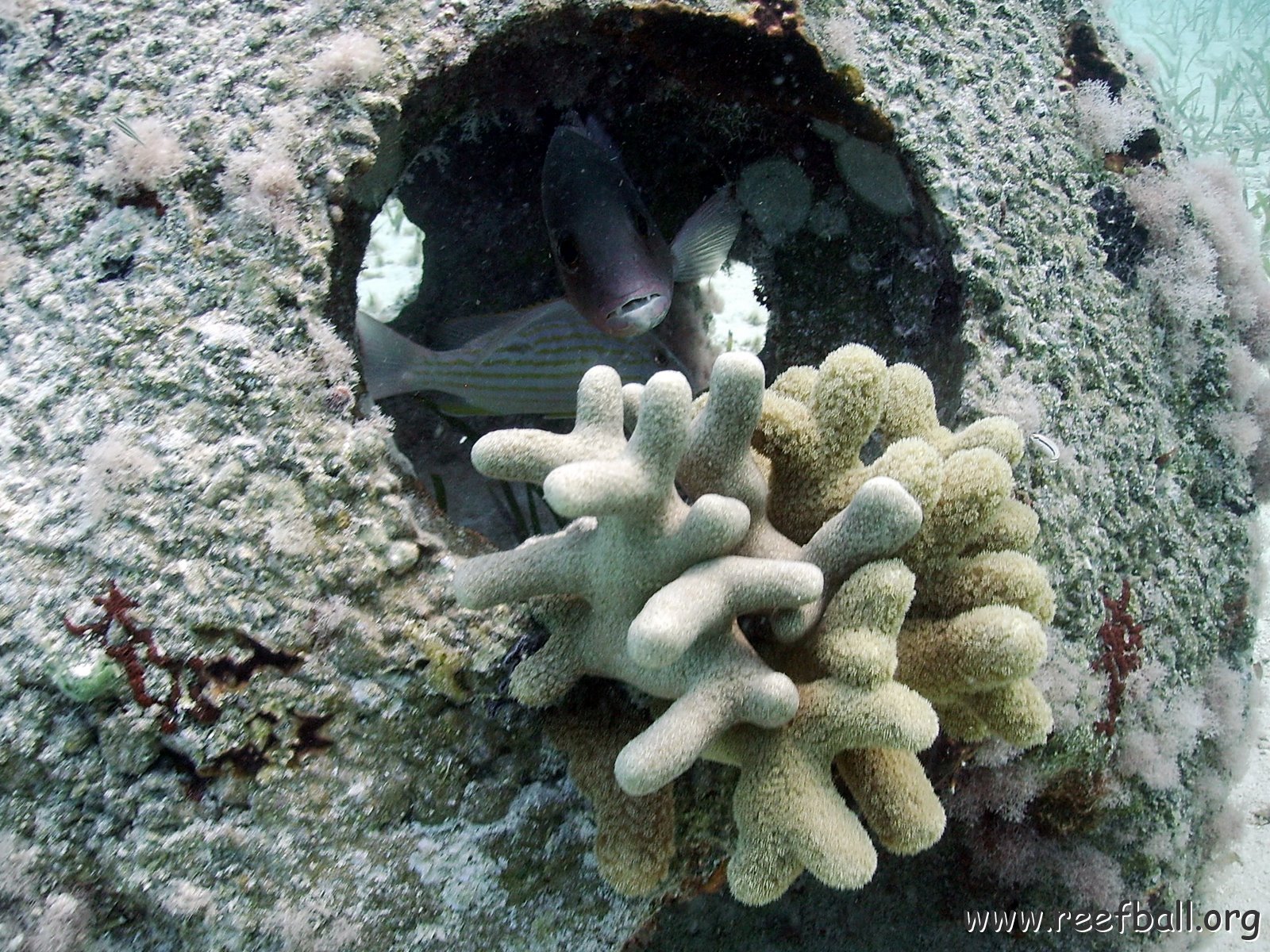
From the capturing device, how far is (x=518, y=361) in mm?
3109

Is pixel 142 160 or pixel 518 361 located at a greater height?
pixel 142 160

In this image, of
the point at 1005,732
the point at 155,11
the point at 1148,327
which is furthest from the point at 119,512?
the point at 1148,327

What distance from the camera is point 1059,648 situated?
2.10 meters

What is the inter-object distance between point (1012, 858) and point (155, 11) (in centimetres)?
345

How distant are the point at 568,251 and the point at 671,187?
2.71ft

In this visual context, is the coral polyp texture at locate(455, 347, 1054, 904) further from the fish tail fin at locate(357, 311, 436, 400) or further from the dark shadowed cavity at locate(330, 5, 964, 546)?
the fish tail fin at locate(357, 311, 436, 400)

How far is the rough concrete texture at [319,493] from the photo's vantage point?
5.42ft

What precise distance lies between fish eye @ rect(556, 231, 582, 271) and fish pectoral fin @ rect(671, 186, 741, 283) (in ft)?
1.48

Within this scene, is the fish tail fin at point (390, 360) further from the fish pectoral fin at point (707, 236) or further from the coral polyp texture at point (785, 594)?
the coral polyp texture at point (785, 594)

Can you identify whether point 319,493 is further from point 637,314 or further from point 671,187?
point 671,187

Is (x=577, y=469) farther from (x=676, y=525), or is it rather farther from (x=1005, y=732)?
(x=1005, y=732)

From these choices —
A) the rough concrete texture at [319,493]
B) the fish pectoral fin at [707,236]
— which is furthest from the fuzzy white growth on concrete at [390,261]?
the rough concrete texture at [319,493]

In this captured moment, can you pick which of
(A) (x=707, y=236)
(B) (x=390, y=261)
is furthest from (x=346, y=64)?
(B) (x=390, y=261)

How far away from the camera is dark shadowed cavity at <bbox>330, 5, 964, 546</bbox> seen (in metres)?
2.35
